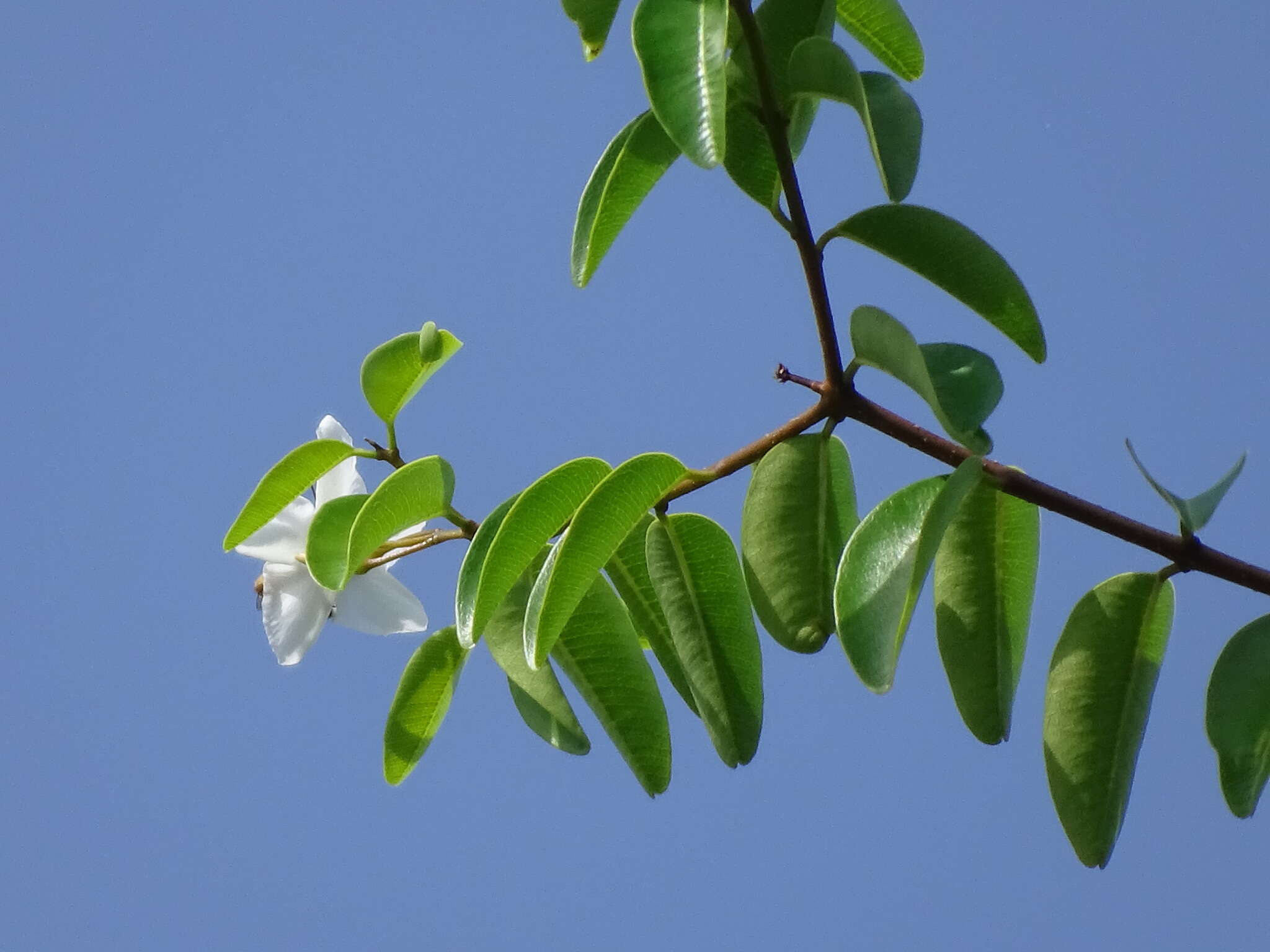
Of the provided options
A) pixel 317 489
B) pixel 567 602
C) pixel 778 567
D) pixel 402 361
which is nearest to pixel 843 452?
pixel 778 567

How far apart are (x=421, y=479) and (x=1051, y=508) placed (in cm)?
41

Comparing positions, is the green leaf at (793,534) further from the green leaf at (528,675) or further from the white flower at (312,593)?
the white flower at (312,593)

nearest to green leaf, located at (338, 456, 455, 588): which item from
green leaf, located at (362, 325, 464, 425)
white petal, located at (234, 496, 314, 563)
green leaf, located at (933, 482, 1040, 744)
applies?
green leaf, located at (362, 325, 464, 425)

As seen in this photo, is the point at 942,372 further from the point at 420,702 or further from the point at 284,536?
the point at 284,536

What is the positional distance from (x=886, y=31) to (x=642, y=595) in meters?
0.44

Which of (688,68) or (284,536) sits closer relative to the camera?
(688,68)

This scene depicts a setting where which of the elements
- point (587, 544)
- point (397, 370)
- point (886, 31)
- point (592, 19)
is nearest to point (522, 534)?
point (587, 544)

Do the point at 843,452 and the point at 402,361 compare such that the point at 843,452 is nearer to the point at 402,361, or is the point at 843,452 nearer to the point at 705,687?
the point at 705,687

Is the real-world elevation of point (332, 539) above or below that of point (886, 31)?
below

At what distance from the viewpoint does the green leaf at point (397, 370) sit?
982mm

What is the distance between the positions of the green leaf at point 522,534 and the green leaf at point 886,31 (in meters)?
0.38

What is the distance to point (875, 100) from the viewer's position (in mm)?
836

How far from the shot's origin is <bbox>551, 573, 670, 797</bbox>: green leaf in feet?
2.86

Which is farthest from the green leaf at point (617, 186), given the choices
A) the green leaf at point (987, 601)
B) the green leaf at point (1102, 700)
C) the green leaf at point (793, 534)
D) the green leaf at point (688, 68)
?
the green leaf at point (1102, 700)
